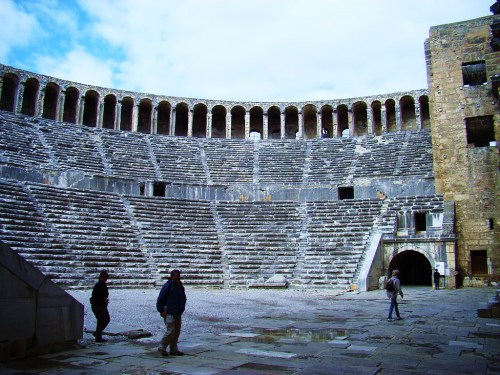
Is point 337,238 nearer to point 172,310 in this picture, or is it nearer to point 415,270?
point 415,270

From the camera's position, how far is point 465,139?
23.1 meters

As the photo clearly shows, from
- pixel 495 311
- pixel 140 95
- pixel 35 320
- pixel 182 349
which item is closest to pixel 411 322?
pixel 495 311

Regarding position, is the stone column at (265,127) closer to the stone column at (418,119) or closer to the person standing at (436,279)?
the stone column at (418,119)

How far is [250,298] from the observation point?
14.4 metres

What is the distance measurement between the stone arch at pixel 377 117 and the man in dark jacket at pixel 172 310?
1167 inches

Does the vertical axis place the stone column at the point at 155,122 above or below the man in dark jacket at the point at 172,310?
above

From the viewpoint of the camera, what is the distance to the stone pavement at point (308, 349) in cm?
521

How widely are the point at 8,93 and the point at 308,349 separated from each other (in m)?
30.9

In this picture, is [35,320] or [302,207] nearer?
[35,320]

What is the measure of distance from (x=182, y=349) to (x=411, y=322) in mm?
4939

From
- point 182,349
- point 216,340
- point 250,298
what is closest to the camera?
point 182,349

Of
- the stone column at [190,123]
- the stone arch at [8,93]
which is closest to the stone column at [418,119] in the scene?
the stone column at [190,123]

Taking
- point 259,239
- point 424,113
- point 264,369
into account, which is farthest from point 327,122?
point 264,369

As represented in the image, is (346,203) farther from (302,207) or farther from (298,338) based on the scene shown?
(298,338)
